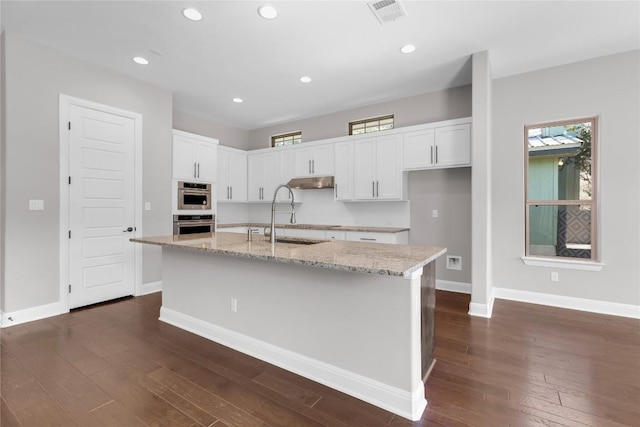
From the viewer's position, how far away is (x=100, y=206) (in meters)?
3.72

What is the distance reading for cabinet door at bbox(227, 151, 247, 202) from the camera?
5.84m

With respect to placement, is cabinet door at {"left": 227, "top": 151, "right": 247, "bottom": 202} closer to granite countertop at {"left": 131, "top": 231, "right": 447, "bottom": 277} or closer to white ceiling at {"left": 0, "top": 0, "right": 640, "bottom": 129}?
white ceiling at {"left": 0, "top": 0, "right": 640, "bottom": 129}

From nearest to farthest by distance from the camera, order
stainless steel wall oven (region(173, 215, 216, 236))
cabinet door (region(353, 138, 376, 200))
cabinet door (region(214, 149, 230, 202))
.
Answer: stainless steel wall oven (region(173, 215, 216, 236)) < cabinet door (region(353, 138, 376, 200)) < cabinet door (region(214, 149, 230, 202))

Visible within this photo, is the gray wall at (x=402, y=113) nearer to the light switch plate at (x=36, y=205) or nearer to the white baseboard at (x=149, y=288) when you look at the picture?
the white baseboard at (x=149, y=288)

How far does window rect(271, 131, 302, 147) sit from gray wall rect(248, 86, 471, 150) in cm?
9

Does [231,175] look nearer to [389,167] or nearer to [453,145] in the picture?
[389,167]

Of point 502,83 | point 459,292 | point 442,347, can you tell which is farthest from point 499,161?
point 442,347

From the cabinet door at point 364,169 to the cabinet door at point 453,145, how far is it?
0.96 meters

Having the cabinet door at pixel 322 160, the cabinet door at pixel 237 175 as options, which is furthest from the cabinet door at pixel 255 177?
the cabinet door at pixel 322 160

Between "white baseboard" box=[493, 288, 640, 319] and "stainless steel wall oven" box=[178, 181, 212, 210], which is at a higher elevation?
"stainless steel wall oven" box=[178, 181, 212, 210]

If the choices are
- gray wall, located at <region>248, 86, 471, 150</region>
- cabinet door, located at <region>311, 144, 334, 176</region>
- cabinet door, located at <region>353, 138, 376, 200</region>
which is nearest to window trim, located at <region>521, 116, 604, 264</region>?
gray wall, located at <region>248, 86, 471, 150</region>

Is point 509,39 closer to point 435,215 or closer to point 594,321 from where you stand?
point 435,215

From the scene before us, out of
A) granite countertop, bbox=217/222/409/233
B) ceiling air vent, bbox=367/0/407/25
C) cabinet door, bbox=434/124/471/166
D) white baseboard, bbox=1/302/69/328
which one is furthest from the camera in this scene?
granite countertop, bbox=217/222/409/233

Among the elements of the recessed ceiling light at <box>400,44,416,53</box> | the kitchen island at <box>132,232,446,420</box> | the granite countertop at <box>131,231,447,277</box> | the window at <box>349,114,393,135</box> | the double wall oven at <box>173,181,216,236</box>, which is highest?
the recessed ceiling light at <box>400,44,416,53</box>
